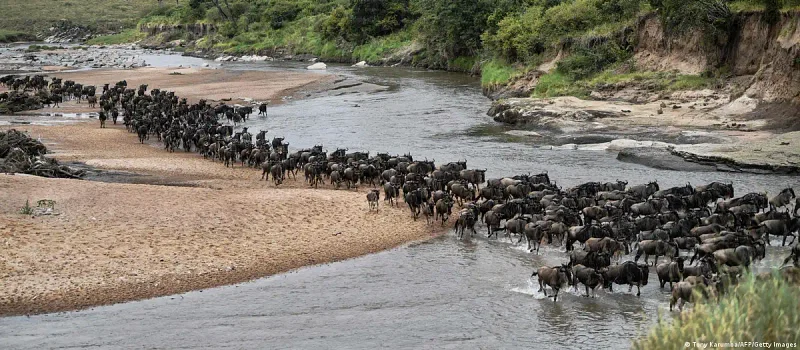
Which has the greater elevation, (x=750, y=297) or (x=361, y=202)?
(x=750, y=297)

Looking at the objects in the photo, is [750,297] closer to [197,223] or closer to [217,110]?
[197,223]

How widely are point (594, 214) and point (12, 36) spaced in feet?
425

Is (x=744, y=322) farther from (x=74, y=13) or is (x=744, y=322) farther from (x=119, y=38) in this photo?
(x=74, y=13)

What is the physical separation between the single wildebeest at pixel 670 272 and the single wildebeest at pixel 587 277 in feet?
3.84

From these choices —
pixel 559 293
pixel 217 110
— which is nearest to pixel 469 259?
pixel 559 293

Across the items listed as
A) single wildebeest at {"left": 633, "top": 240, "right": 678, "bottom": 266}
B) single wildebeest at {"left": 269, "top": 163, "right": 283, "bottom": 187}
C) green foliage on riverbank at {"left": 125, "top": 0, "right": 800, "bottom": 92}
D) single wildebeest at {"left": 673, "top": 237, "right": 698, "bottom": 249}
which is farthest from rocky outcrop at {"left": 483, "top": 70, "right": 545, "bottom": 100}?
single wildebeest at {"left": 633, "top": 240, "right": 678, "bottom": 266}

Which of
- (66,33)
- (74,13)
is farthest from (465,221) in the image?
(74,13)

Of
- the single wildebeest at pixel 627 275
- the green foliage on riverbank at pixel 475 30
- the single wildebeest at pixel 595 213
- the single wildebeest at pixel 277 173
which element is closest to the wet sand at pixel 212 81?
the green foliage on riverbank at pixel 475 30

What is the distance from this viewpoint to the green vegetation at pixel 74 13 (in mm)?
143875

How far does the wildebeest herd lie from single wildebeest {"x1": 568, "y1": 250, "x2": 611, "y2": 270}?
0.02m

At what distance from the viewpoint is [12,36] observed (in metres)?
131

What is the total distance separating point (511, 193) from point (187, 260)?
9104 mm

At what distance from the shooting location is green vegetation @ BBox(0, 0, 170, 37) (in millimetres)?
143875

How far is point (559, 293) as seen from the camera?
16516 mm
